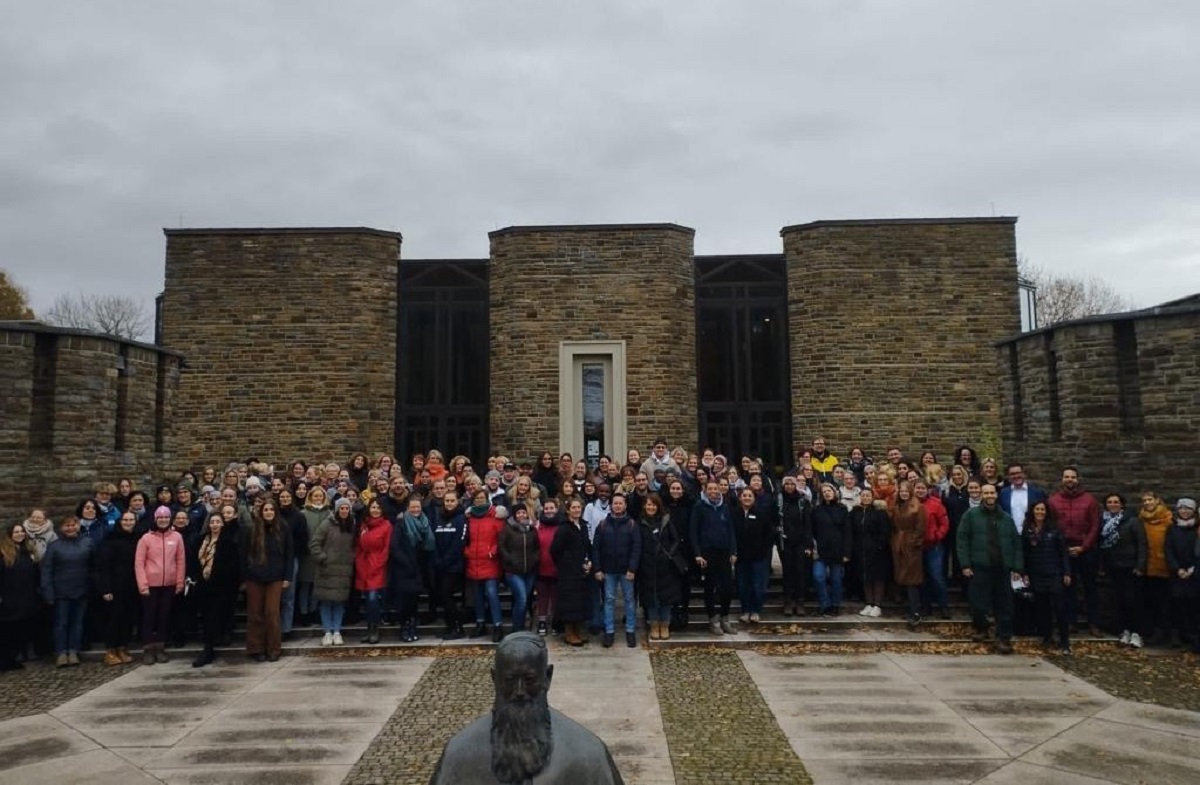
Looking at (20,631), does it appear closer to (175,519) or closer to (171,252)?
(175,519)

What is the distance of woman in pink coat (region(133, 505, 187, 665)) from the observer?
26.0ft

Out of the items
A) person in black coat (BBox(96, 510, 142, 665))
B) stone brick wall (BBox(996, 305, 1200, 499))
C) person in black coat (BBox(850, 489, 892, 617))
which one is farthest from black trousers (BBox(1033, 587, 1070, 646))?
person in black coat (BBox(96, 510, 142, 665))

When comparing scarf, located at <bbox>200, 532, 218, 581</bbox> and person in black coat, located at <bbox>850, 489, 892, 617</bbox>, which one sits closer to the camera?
scarf, located at <bbox>200, 532, 218, 581</bbox>

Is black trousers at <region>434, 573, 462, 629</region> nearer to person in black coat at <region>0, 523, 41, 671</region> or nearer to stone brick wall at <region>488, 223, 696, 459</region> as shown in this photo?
person in black coat at <region>0, 523, 41, 671</region>

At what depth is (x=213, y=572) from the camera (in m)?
7.98

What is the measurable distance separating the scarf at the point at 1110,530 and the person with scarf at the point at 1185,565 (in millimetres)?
444

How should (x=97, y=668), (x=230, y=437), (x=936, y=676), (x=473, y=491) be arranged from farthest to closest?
1. (x=230, y=437)
2. (x=473, y=491)
3. (x=97, y=668)
4. (x=936, y=676)

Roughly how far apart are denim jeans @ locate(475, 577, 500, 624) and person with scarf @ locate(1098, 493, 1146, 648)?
678 cm

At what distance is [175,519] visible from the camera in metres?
8.26

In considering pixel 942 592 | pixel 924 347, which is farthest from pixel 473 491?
pixel 924 347

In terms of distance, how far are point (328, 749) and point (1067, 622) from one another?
7.28m

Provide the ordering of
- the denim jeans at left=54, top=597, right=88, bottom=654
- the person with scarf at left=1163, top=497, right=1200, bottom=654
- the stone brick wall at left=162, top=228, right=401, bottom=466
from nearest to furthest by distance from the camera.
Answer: the person with scarf at left=1163, top=497, right=1200, bottom=654, the denim jeans at left=54, top=597, right=88, bottom=654, the stone brick wall at left=162, top=228, right=401, bottom=466

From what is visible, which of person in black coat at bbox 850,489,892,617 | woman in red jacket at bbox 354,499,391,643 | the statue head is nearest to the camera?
the statue head

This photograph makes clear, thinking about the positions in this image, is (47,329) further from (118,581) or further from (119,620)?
(119,620)
